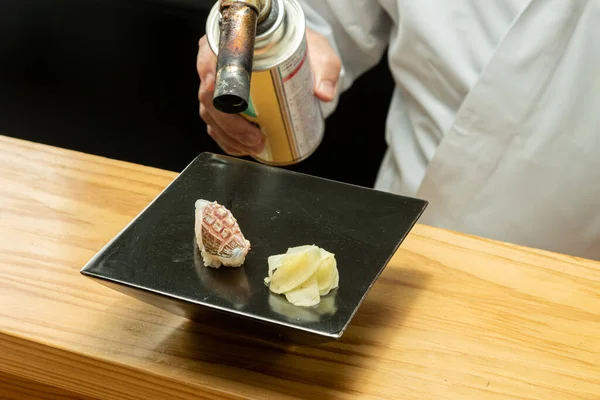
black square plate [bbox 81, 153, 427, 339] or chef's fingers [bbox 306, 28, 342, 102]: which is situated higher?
black square plate [bbox 81, 153, 427, 339]

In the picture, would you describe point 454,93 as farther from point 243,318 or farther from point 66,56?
point 66,56

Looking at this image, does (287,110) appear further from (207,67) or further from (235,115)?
(207,67)

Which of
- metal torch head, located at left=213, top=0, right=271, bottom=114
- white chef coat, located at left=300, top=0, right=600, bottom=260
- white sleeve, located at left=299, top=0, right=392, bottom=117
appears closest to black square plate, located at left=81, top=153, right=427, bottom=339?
metal torch head, located at left=213, top=0, right=271, bottom=114

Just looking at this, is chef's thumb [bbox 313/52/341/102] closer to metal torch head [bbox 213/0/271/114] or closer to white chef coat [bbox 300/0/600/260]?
white chef coat [bbox 300/0/600/260]

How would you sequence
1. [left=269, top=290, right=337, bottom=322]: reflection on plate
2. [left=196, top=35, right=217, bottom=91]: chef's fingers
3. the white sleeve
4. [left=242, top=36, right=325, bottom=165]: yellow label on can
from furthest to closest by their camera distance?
the white sleeve, [left=196, top=35, right=217, bottom=91]: chef's fingers, [left=242, top=36, right=325, bottom=165]: yellow label on can, [left=269, top=290, right=337, bottom=322]: reflection on plate

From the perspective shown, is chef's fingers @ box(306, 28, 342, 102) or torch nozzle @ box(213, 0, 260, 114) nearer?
torch nozzle @ box(213, 0, 260, 114)

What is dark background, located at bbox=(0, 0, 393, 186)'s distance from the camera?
3.88 ft

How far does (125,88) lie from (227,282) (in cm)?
86

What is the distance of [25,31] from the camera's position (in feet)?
4.12

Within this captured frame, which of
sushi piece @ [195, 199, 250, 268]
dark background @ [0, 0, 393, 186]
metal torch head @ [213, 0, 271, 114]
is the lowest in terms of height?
dark background @ [0, 0, 393, 186]

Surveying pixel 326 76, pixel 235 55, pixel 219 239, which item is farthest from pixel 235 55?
pixel 326 76

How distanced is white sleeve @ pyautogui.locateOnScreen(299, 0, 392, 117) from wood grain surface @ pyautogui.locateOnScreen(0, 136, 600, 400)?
1.37 ft

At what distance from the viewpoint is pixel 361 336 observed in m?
0.51

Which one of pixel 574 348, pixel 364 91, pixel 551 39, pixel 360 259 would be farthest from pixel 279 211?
pixel 364 91
